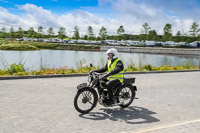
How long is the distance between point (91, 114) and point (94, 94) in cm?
52

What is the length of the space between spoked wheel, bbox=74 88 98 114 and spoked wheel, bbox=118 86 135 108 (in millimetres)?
845

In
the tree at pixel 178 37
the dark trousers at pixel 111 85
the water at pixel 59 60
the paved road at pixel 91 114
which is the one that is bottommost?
the paved road at pixel 91 114

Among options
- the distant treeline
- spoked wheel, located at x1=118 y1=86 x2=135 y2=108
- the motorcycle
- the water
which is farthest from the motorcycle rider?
the distant treeline

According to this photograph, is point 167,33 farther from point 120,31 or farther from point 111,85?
point 111,85

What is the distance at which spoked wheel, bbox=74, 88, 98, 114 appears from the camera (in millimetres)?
5473

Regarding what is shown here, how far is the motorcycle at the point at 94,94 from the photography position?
18.1ft

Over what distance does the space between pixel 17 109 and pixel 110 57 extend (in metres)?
2.79

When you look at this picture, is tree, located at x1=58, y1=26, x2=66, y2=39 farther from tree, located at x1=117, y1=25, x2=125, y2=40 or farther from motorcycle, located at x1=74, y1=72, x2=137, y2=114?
motorcycle, located at x1=74, y1=72, x2=137, y2=114

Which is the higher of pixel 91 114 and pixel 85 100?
pixel 85 100

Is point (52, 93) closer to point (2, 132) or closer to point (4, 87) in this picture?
point (4, 87)

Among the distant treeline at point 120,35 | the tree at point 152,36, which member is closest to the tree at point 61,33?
the distant treeline at point 120,35

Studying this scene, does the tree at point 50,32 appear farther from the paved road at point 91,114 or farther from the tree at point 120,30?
the paved road at point 91,114

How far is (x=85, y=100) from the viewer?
559cm

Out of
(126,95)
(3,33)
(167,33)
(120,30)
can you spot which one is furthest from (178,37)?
(126,95)
